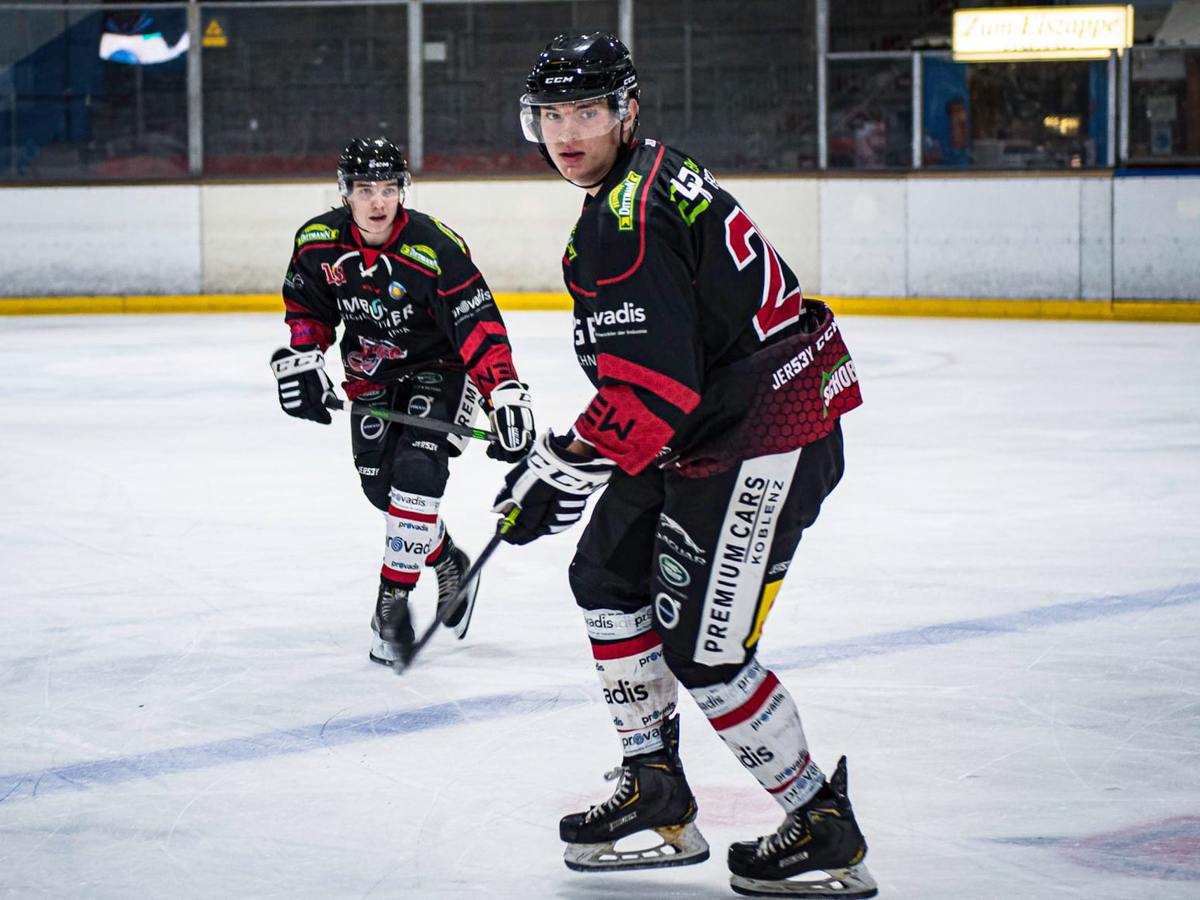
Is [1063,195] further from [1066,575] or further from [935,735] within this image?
[935,735]

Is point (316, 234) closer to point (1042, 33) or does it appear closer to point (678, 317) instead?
point (678, 317)

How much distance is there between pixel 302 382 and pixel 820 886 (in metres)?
1.87

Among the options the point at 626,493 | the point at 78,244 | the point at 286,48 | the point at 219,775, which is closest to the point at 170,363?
the point at 78,244

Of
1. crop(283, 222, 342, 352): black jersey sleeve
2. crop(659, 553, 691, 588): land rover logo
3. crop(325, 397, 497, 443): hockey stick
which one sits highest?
crop(283, 222, 342, 352): black jersey sleeve

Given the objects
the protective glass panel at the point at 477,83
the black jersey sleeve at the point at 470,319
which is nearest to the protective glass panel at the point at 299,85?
the protective glass panel at the point at 477,83

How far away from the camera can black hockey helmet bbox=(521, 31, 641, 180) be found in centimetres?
221

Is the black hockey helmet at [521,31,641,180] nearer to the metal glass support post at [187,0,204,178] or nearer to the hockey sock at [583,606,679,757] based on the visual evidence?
the hockey sock at [583,606,679,757]

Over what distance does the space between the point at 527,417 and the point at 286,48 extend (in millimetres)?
10466

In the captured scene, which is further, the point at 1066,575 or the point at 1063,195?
the point at 1063,195

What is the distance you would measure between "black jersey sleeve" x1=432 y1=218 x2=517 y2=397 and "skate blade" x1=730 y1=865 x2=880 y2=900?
58.5 inches

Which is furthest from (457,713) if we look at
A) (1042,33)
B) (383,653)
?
(1042,33)

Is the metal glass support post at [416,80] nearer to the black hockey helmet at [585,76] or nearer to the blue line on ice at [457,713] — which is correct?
the blue line on ice at [457,713]

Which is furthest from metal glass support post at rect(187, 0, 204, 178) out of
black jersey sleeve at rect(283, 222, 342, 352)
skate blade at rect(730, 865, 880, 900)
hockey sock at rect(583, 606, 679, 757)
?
skate blade at rect(730, 865, 880, 900)

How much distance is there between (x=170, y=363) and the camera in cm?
930
